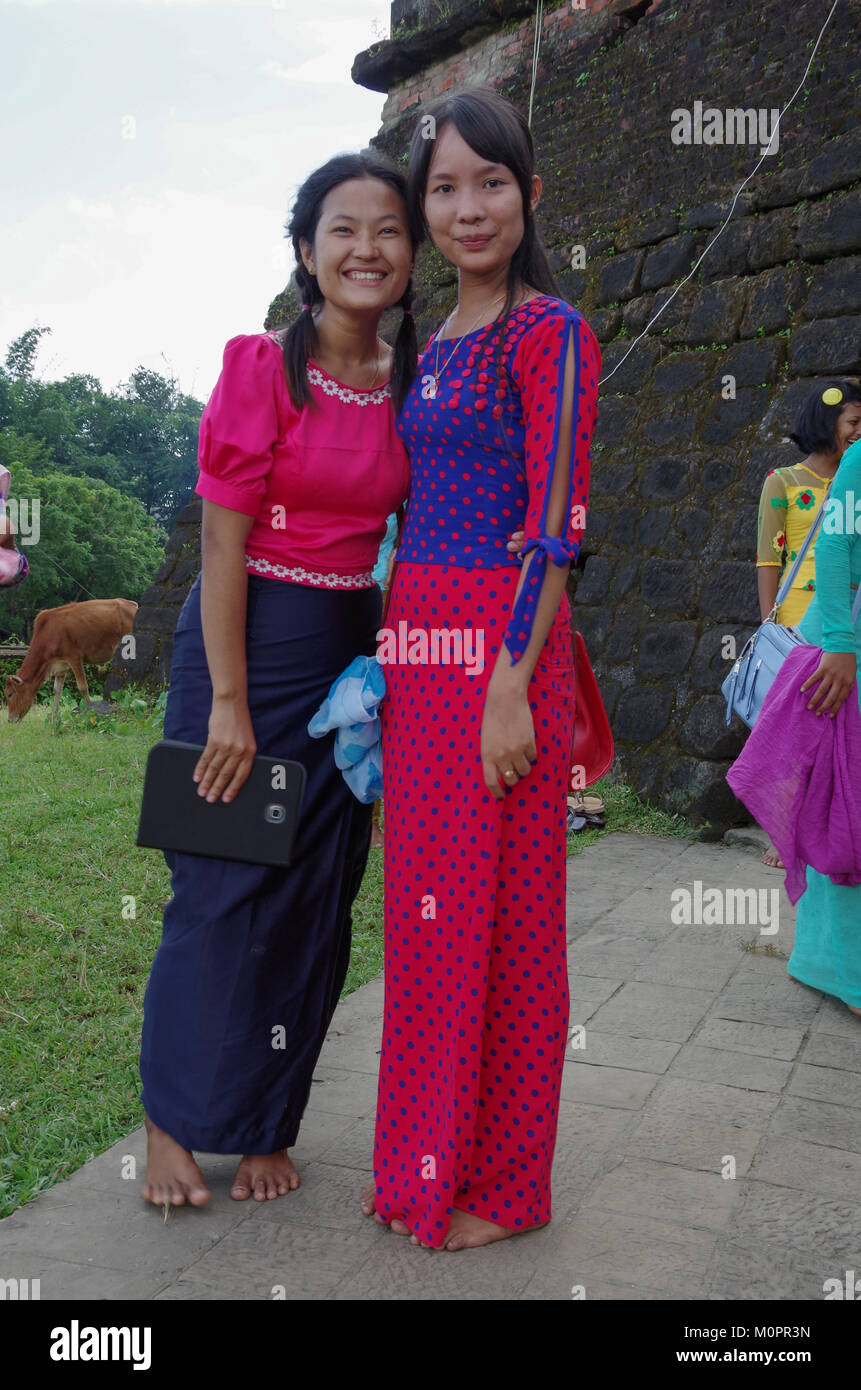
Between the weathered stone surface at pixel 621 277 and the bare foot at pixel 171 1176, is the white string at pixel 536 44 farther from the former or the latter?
the bare foot at pixel 171 1176

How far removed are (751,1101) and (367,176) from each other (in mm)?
2122

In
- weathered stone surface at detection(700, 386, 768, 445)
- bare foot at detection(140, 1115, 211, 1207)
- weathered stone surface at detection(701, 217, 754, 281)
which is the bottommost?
bare foot at detection(140, 1115, 211, 1207)

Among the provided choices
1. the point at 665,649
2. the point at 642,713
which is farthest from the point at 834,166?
the point at 642,713

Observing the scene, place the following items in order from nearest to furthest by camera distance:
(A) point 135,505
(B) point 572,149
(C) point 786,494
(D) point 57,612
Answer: (C) point 786,494 → (B) point 572,149 → (D) point 57,612 → (A) point 135,505

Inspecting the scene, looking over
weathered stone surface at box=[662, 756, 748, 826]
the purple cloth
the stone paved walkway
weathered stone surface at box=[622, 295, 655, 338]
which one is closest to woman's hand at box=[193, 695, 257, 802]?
the stone paved walkway

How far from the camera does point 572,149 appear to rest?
24.9 ft

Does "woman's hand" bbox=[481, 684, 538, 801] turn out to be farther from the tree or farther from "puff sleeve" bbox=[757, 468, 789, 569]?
the tree

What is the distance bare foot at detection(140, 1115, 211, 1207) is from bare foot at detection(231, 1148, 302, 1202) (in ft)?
0.21

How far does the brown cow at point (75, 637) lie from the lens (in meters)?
11.2

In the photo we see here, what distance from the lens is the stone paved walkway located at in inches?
76.2

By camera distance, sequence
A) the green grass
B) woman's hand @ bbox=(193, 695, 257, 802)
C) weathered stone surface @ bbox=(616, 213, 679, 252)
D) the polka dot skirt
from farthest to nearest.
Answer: weathered stone surface @ bbox=(616, 213, 679, 252) → the green grass → woman's hand @ bbox=(193, 695, 257, 802) → the polka dot skirt

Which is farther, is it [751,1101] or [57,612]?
[57,612]
